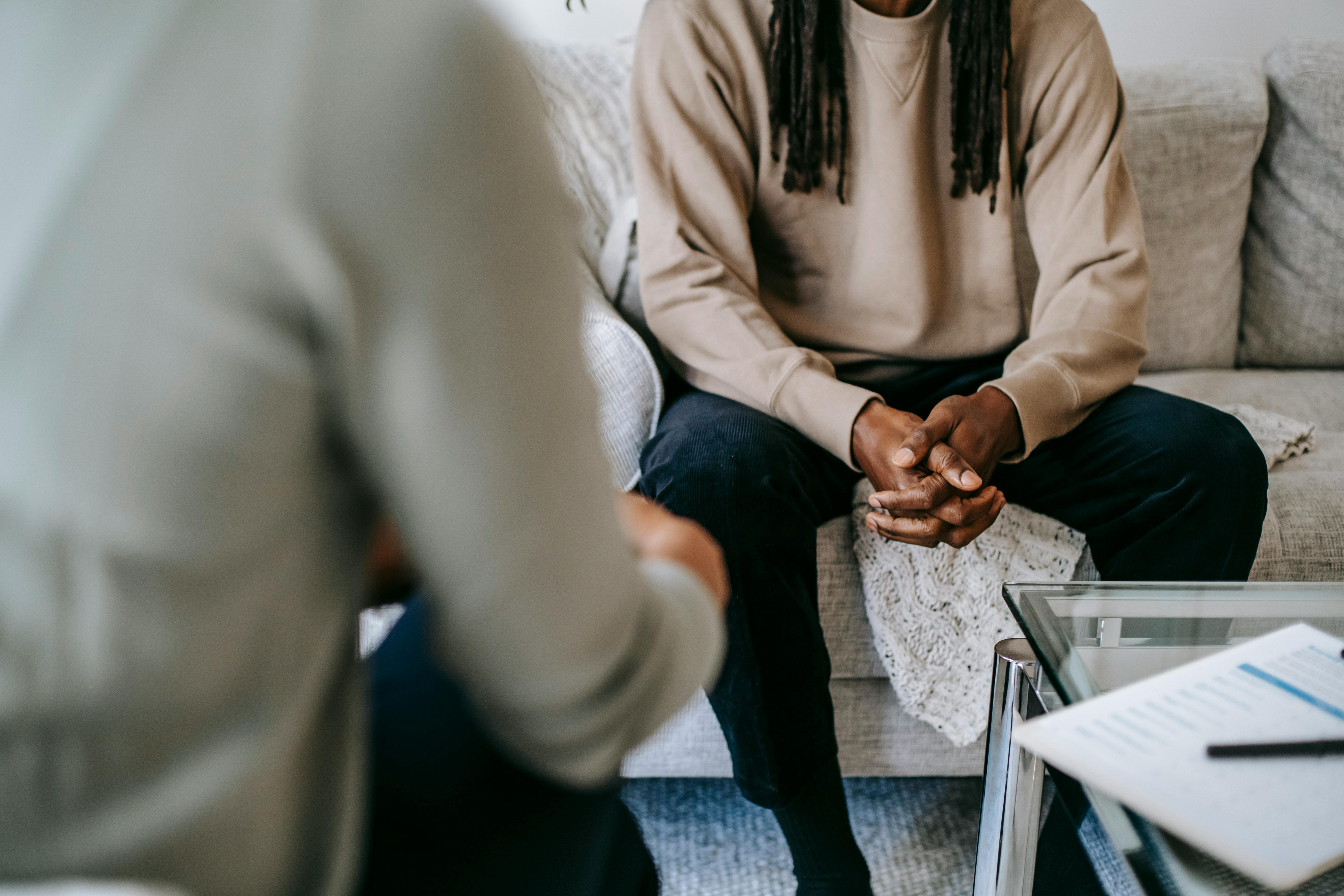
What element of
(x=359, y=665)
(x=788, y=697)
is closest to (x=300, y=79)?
(x=359, y=665)

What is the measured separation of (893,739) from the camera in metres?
1.09

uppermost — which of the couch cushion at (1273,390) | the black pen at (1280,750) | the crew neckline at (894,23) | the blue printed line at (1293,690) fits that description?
the crew neckline at (894,23)

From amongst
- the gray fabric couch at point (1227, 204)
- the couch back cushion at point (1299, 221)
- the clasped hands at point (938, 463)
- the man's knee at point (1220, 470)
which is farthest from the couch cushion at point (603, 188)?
the couch back cushion at point (1299, 221)

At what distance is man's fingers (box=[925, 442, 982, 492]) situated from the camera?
3.02ft

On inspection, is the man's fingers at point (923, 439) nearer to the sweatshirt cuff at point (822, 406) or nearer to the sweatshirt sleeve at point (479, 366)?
the sweatshirt cuff at point (822, 406)

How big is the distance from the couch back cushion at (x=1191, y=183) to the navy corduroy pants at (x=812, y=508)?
48 centimetres

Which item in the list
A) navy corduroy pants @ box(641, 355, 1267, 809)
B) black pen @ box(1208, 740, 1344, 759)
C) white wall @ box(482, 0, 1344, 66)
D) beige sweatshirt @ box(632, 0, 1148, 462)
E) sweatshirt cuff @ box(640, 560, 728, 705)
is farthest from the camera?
white wall @ box(482, 0, 1344, 66)

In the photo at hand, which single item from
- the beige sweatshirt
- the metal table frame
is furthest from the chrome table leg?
the beige sweatshirt

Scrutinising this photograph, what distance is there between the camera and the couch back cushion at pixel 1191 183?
1.46 m

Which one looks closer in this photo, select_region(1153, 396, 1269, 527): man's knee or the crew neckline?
select_region(1153, 396, 1269, 527): man's knee

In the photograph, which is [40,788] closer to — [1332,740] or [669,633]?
[669,633]

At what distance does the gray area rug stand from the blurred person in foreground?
790 mm

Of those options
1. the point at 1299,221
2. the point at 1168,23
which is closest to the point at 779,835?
the point at 1299,221

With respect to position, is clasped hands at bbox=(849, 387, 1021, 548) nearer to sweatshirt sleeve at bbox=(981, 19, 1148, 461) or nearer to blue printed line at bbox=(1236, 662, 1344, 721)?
sweatshirt sleeve at bbox=(981, 19, 1148, 461)
